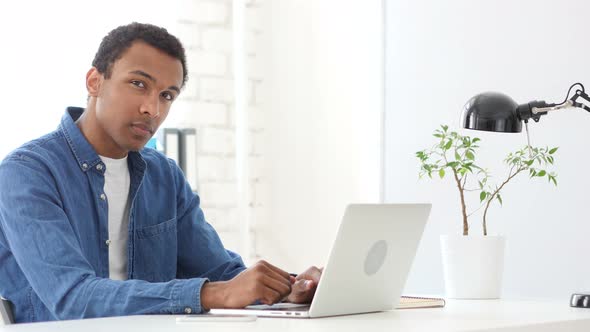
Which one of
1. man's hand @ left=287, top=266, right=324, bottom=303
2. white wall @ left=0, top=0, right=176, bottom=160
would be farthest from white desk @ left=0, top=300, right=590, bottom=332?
white wall @ left=0, top=0, right=176, bottom=160

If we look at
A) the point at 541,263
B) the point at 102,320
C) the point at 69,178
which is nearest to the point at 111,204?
the point at 69,178

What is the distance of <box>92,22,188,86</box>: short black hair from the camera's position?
2045 millimetres

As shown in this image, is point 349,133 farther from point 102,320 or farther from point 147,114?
point 102,320

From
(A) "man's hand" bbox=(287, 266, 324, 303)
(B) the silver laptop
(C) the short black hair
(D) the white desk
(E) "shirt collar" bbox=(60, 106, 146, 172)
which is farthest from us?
(C) the short black hair

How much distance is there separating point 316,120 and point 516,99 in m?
0.89

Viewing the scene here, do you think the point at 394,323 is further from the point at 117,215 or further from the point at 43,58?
the point at 43,58

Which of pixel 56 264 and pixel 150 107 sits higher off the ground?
pixel 150 107

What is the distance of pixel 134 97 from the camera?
2.00 metres

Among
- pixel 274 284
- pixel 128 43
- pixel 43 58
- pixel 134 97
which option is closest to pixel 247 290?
pixel 274 284

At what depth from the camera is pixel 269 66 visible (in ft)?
11.3

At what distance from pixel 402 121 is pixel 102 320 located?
A: 1.70 meters

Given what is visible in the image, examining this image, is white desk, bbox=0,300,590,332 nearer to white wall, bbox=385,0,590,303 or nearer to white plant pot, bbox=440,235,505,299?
white plant pot, bbox=440,235,505,299

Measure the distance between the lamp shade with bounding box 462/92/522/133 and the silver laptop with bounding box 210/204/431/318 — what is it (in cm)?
45

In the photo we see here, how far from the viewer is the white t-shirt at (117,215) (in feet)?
6.55
